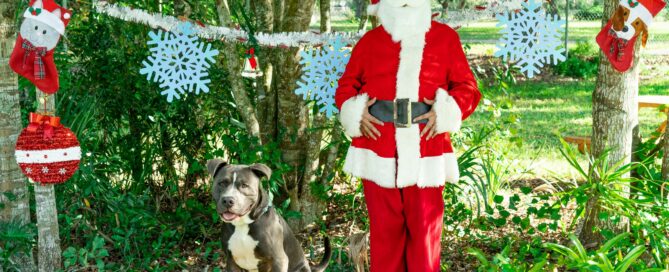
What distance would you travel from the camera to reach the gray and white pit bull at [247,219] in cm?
336

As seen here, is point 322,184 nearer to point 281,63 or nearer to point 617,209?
point 281,63

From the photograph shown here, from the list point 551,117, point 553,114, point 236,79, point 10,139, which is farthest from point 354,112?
point 553,114

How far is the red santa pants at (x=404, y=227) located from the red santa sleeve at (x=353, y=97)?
31 centimetres

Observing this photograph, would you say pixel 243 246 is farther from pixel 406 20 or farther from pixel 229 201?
pixel 406 20

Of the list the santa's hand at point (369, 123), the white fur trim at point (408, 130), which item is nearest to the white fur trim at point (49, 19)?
the santa's hand at point (369, 123)

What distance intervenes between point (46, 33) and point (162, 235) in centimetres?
152

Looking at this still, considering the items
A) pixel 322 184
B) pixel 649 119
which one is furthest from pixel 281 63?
pixel 649 119

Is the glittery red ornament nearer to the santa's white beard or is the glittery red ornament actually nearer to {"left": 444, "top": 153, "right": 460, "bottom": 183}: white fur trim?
the santa's white beard

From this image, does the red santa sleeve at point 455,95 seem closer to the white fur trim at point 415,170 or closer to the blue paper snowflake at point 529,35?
the white fur trim at point 415,170

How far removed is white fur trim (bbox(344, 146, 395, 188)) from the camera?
3.39 meters

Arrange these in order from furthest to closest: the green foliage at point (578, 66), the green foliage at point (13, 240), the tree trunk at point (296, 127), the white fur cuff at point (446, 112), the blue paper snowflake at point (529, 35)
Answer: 1. the green foliage at point (578, 66)
2. the tree trunk at point (296, 127)
3. the green foliage at point (13, 240)
4. the blue paper snowflake at point (529, 35)
5. the white fur cuff at point (446, 112)

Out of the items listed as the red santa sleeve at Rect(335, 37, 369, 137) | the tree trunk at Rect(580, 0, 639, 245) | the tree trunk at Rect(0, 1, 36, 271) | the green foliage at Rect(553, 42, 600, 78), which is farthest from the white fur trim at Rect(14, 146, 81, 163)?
the green foliage at Rect(553, 42, 600, 78)

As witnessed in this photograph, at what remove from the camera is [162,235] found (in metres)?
4.50

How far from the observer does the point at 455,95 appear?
3367mm
